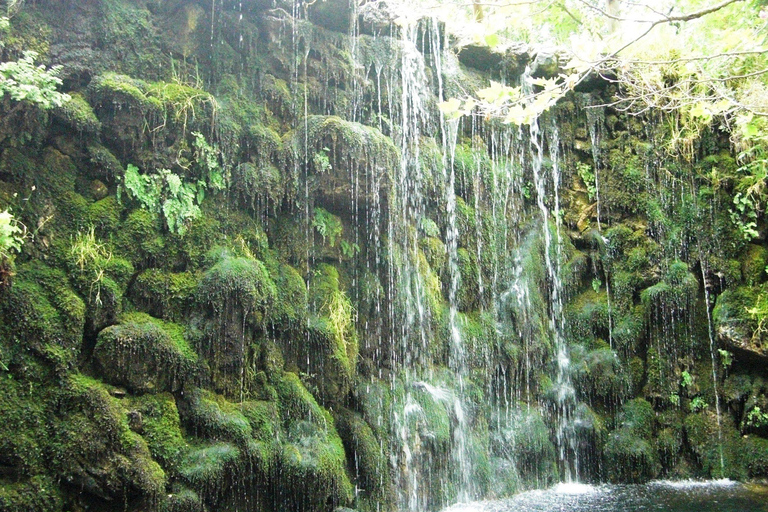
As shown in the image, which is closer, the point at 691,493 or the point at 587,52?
the point at 587,52

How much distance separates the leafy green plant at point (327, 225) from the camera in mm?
8555

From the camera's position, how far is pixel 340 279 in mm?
8758

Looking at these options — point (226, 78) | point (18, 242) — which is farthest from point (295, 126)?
point (18, 242)

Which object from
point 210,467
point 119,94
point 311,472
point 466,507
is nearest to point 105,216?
point 119,94

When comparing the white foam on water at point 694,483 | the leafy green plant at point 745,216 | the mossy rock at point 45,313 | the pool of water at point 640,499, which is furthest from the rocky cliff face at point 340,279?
the pool of water at point 640,499

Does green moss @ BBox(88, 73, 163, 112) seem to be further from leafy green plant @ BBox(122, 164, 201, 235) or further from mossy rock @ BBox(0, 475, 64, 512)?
mossy rock @ BBox(0, 475, 64, 512)

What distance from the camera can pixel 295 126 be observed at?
8797 millimetres

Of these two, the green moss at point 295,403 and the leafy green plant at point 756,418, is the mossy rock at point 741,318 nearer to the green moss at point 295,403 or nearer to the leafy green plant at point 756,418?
the leafy green plant at point 756,418

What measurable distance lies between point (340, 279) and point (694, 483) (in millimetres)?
6888

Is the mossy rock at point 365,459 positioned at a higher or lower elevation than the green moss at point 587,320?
lower

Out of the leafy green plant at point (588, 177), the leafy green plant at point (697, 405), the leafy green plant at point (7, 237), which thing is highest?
the leafy green plant at point (588, 177)

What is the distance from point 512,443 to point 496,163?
554 cm

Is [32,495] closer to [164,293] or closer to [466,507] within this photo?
[164,293]

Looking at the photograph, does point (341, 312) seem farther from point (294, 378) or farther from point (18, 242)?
point (18, 242)
